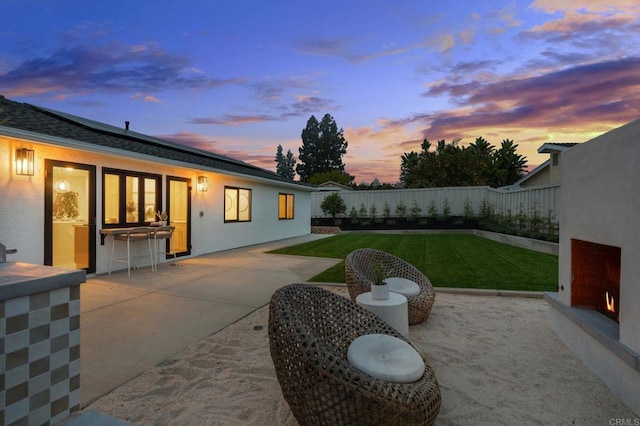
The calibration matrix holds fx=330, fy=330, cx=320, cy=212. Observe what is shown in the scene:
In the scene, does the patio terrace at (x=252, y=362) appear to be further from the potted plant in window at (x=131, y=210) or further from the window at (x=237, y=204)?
the window at (x=237, y=204)

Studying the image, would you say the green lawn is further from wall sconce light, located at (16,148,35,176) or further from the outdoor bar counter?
wall sconce light, located at (16,148,35,176)

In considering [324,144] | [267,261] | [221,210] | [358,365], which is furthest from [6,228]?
[324,144]

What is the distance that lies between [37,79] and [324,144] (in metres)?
36.8

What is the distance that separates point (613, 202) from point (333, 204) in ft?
52.2

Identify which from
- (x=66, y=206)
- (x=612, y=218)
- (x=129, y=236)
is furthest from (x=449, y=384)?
(x=66, y=206)

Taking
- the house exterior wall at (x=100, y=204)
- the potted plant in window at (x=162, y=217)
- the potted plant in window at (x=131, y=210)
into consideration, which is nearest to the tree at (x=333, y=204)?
the house exterior wall at (x=100, y=204)

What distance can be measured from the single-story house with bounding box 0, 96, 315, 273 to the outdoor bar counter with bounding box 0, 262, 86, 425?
3.19 meters

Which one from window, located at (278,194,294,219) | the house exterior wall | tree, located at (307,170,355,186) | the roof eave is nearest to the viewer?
the roof eave

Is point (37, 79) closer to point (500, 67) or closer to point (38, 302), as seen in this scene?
point (38, 302)

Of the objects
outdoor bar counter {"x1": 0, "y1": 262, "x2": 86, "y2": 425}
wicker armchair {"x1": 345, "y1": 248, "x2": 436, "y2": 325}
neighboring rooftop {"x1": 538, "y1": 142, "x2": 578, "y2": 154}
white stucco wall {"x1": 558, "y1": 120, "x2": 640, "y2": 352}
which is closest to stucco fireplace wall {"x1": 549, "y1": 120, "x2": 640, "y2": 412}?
white stucco wall {"x1": 558, "y1": 120, "x2": 640, "y2": 352}

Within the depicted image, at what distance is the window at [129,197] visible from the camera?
7.00 m

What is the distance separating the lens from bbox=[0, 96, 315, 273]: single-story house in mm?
5418

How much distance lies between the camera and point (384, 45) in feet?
29.1

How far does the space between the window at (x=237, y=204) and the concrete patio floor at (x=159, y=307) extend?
3.15 m
